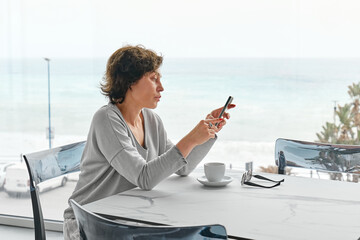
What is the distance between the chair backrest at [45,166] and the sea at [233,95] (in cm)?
87

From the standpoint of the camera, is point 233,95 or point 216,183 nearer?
point 216,183

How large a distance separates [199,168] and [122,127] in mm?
1198

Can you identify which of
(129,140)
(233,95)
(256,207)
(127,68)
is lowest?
(256,207)

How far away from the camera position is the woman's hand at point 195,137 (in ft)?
5.33

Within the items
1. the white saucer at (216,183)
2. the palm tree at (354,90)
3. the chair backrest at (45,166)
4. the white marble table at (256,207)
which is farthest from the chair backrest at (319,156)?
the chair backrest at (45,166)

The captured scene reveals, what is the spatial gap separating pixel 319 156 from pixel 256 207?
74 cm

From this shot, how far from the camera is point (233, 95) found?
2.82 meters

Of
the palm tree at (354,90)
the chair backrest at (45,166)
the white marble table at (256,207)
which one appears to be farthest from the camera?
the palm tree at (354,90)

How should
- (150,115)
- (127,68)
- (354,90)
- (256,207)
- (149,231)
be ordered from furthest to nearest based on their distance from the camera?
(354,90), (150,115), (127,68), (256,207), (149,231)

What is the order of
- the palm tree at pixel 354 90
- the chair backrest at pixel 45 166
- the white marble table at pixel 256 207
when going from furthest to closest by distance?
the palm tree at pixel 354 90, the chair backrest at pixel 45 166, the white marble table at pixel 256 207

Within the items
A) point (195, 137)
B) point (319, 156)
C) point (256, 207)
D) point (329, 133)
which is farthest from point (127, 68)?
point (329, 133)

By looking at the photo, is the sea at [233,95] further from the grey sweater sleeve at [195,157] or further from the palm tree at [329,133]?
the grey sweater sleeve at [195,157]

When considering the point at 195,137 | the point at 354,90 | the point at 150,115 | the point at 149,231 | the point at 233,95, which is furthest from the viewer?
the point at 233,95

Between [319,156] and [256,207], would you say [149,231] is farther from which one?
[319,156]
